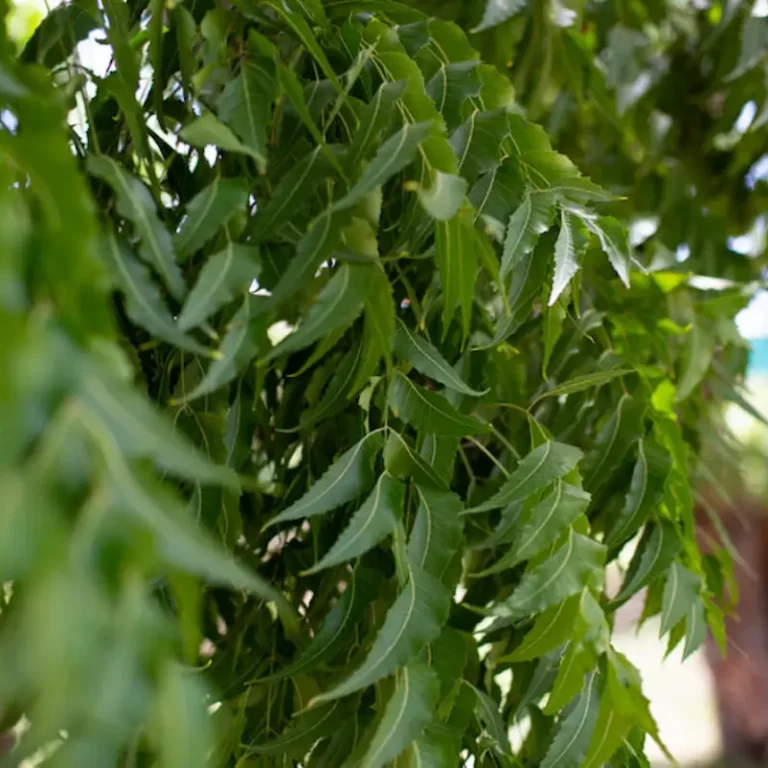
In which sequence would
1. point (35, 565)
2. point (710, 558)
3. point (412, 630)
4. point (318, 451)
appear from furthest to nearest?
1. point (710, 558)
2. point (318, 451)
3. point (412, 630)
4. point (35, 565)

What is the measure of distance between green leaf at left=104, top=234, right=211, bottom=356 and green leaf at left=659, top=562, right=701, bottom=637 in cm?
27

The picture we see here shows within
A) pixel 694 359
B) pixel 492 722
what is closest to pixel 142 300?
pixel 492 722

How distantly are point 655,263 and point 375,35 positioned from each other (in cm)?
35

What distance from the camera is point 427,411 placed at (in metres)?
0.36

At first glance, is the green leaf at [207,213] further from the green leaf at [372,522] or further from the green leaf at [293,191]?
the green leaf at [372,522]

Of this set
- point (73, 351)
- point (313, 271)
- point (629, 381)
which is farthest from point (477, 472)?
point (73, 351)

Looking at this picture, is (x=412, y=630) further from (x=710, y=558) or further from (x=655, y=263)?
(x=655, y=263)

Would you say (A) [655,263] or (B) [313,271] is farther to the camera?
(A) [655,263]

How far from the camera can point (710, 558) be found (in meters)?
0.56

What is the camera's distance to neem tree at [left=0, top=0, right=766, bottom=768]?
0.18 metres


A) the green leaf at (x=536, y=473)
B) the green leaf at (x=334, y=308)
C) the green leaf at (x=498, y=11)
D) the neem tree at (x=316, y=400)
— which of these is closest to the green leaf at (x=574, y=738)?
the neem tree at (x=316, y=400)

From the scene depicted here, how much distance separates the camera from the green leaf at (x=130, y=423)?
0.59 ft

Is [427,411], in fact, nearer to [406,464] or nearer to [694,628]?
[406,464]

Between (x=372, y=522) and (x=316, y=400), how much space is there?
100 mm
